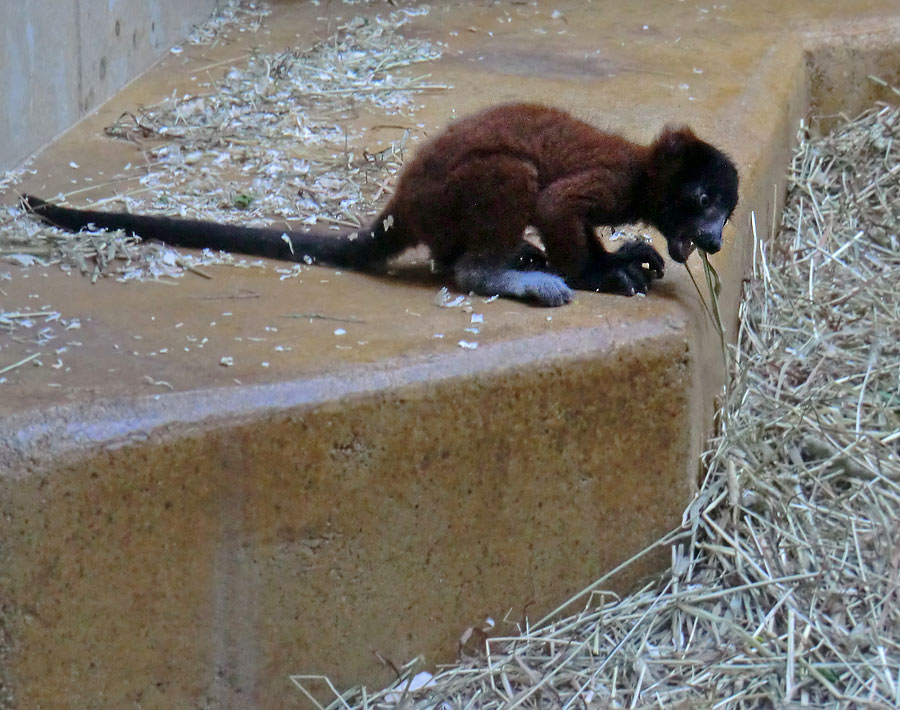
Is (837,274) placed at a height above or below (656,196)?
below

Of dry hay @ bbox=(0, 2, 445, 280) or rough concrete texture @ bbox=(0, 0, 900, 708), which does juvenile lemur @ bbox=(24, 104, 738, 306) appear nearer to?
rough concrete texture @ bbox=(0, 0, 900, 708)

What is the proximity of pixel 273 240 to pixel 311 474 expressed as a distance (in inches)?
42.0

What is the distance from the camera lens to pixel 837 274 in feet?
15.3

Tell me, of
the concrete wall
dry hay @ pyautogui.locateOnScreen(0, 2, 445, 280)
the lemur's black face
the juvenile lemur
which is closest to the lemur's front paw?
the juvenile lemur

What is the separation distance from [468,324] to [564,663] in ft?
3.08

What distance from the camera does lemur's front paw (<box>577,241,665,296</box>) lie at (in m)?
3.26

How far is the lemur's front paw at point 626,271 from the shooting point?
326 cm

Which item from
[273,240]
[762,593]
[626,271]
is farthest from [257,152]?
[762,593]

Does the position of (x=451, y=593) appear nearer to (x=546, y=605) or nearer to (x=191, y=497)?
(x=546, y=605)

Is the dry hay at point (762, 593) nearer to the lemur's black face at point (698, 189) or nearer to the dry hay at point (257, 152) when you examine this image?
the lemur's black face at point (698, 189)

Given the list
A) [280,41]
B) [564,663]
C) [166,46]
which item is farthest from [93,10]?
[564,663]

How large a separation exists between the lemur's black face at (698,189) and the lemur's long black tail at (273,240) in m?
0.83

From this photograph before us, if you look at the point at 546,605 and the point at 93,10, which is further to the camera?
the point at 93,10

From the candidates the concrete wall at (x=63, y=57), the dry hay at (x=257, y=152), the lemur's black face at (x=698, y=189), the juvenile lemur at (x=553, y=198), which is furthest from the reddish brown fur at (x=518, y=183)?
the concrete wall at (x=63, y=57)
